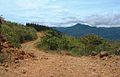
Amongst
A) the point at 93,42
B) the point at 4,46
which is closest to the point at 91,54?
the point at 4,46

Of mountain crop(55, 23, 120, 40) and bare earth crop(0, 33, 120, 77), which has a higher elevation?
bare earth crop(0, 33, 120, 77)

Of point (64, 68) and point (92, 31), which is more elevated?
point (64, 68)

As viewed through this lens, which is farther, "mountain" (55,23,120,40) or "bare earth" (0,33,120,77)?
"mountain" (55,23,120,40)

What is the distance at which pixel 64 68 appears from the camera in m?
12.9

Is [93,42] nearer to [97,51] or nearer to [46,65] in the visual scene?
[97,51]

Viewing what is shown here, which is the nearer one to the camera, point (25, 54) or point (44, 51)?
point (25, 54)

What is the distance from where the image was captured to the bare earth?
12.1 metres

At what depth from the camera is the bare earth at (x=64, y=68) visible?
12.1m

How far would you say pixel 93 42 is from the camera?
24062 millimetres

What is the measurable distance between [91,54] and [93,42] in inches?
285

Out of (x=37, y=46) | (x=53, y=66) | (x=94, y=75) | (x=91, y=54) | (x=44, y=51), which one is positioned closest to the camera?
(x=94, y=75)

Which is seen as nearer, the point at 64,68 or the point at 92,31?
the point at 64,68

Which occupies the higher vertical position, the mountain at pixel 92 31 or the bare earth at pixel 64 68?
the bare earth at pixel 64 68

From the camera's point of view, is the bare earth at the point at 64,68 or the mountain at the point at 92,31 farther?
the mountain at the point at 92,31
